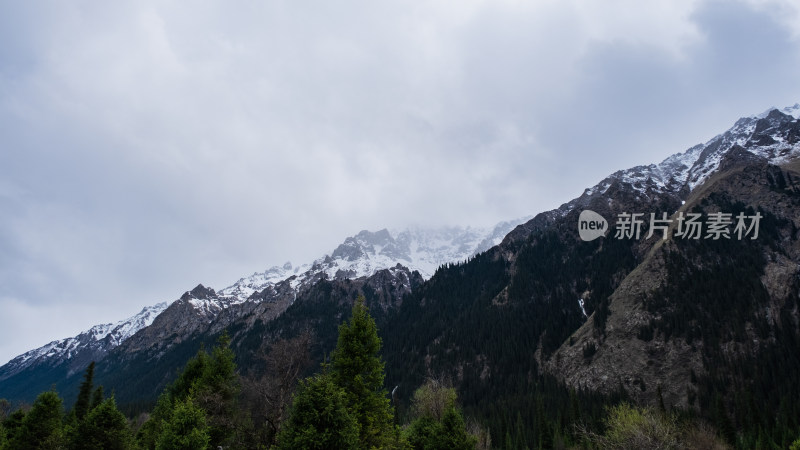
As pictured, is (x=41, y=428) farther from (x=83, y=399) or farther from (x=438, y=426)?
(x=83, y=399)

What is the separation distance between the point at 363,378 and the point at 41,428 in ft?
116

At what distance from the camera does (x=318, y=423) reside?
21.4 metres

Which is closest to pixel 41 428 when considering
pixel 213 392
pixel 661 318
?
pixel 213 392

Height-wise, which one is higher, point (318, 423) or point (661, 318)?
point (661, 318)

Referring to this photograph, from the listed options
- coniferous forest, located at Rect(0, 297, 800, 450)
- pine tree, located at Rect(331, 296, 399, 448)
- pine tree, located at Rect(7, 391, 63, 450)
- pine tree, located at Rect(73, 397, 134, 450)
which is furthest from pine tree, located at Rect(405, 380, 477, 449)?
pine tree, located at Rect(7, 391, 63, 450)

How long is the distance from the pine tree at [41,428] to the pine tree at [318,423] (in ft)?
109

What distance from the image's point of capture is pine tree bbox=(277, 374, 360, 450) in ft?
67.7

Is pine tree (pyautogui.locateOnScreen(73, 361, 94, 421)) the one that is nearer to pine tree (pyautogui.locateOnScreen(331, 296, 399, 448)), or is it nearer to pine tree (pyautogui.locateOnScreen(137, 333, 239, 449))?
pine tree (pyautogui.locateOnScreen(137, 333, 239, 449))

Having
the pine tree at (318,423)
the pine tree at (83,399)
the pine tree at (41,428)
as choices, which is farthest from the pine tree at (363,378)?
the pine tree at (83,399)

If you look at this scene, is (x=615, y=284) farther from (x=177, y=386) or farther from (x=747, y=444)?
(x=177, y=386)

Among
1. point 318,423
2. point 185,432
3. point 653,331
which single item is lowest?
point 653,331

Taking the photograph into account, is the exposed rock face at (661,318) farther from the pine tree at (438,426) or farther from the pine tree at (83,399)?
the pine tree at (83,399)

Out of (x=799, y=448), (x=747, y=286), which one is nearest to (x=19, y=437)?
(x=799, y=448)

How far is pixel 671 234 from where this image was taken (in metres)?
156
